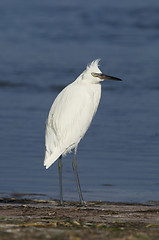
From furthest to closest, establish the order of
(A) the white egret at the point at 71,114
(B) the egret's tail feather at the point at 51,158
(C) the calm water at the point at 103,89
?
1. (C) the calm water at the point at 103,89
2. (A) the white egret at the point at 71,114
3. (B) the egret's tail feather at the point at 51,158

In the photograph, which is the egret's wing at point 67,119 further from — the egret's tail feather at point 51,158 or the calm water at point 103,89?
the calm water at point 103,89

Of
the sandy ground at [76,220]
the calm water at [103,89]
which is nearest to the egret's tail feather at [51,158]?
the sandy ground at [76,220]

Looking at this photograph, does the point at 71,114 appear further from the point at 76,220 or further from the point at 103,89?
the point at 103,89

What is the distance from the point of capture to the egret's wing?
752 cm

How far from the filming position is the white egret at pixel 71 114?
24.7ft

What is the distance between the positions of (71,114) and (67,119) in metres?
0.09

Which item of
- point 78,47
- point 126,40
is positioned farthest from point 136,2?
point 78,47

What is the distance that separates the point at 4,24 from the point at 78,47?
23.6ft

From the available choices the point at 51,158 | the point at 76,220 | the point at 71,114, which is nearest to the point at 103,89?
the point at 71,114

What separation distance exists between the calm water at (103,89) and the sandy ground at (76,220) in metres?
0.85

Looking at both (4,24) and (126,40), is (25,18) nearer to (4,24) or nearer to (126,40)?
(4,24)

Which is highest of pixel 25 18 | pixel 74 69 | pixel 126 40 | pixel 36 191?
pixel 25 18

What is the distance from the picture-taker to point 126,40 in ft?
90.9

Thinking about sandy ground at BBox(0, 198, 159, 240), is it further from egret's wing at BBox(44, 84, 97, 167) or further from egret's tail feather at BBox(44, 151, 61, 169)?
egret's wing at BBox(44, 84, 97, 167)
